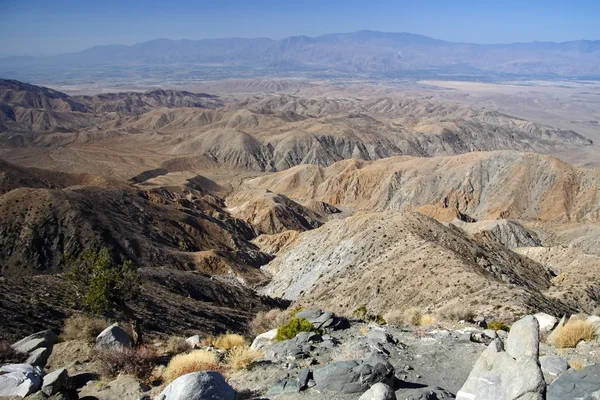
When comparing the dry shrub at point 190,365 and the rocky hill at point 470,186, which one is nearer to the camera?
the dry shrub at point 190,365

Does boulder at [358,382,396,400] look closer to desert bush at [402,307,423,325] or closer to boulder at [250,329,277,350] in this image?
boulder at [250,329,277,350]

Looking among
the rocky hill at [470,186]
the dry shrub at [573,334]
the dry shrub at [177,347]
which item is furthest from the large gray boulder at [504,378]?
the rocky hill at [470,186]

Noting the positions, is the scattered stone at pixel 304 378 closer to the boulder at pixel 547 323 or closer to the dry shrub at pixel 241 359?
the dry shrub at pixel 241 359

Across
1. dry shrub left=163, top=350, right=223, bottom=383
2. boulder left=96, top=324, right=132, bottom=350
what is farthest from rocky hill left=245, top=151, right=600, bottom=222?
dry shrub left=163, top=350, right=223, bottom=383

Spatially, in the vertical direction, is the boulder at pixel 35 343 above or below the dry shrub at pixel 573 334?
below

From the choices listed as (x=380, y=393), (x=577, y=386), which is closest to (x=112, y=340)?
(x=380, y=393)

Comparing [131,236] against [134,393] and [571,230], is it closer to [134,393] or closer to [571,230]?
[134,393]
